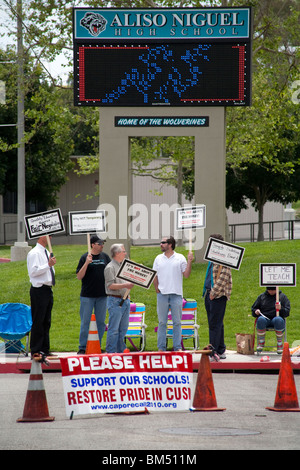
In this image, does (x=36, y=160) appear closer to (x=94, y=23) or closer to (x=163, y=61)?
(x=94, y=23)

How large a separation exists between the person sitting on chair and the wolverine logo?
316 inches

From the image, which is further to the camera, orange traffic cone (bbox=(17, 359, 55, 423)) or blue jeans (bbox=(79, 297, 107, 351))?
blue jeans (bbox=(79, 297, 107, 351))

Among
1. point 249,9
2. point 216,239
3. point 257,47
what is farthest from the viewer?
point 257,47

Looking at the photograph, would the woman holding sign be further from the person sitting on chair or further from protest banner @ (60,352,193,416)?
protest banner @ (60,352,193,416)

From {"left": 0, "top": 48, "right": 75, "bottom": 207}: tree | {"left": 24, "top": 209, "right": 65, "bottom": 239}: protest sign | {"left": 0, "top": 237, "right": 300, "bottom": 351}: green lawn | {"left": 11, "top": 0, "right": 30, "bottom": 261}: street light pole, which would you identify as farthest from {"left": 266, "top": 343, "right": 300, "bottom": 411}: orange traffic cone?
{"left": 0, "top": 48, "right": 75, "bottom": 207}: tree

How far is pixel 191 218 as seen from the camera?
12750mm

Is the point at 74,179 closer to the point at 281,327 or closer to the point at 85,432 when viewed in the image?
the point at 281,327

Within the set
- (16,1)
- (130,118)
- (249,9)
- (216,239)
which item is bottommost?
(216,239)

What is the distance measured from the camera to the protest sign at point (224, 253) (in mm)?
12320

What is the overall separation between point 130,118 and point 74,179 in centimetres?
2633

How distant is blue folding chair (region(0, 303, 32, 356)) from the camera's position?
13.0 m

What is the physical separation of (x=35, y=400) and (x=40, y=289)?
152 inches
